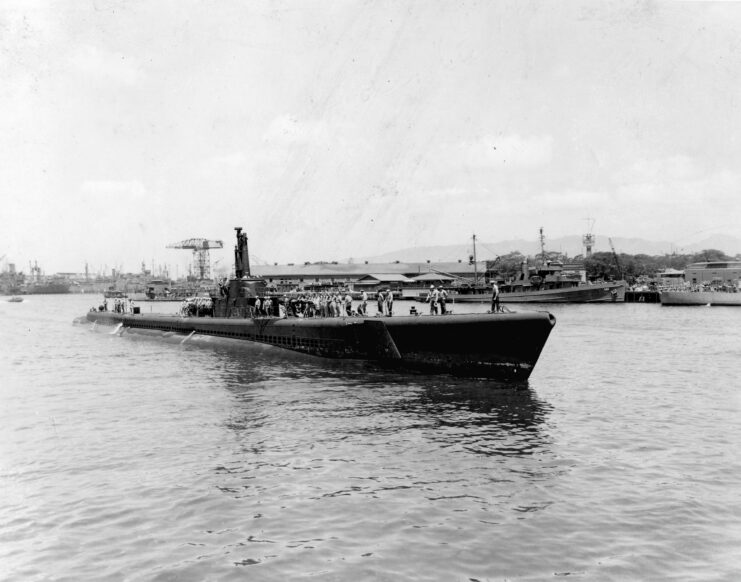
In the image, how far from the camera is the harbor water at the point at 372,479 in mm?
8289

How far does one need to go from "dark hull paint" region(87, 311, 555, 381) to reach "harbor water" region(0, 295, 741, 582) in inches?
32.9

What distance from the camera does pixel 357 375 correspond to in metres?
23.4

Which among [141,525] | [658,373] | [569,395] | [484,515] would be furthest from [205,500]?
[658,373]

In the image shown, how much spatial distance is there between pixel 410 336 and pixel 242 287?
47.8 feet

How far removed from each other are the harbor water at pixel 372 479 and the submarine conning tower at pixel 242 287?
1154 cm

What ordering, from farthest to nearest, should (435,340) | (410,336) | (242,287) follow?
1. (242,287)
2. (410,336)
3. (435,340)

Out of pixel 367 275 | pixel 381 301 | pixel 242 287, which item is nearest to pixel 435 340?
pixel 381 301

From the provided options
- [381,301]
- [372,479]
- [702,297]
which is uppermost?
[381,301]

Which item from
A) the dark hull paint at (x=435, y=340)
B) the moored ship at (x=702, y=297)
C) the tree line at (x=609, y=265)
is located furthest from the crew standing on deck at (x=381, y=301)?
the tree line at (x=609, y=265)

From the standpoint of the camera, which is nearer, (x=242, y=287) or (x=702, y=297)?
(x=242, y=287)

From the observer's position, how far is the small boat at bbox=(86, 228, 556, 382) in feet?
68.1

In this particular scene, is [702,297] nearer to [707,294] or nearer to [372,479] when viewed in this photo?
[707,294]

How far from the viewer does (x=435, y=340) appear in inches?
887

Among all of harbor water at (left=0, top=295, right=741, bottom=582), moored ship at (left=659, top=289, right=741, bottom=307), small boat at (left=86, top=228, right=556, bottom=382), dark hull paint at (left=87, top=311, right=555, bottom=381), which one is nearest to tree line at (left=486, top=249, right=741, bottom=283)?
moored ship at (left=659, top=289, right=741, bottom=307)
